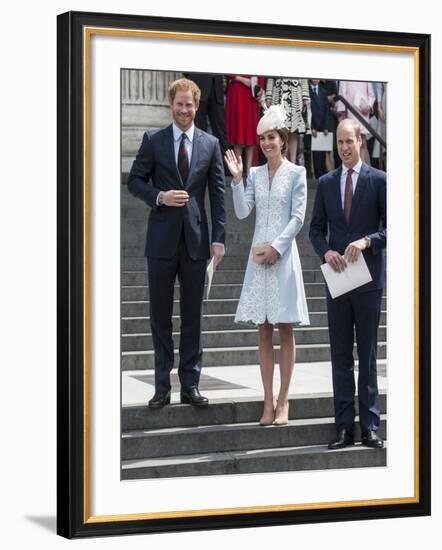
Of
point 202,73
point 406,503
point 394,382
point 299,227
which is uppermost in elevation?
point 202,73

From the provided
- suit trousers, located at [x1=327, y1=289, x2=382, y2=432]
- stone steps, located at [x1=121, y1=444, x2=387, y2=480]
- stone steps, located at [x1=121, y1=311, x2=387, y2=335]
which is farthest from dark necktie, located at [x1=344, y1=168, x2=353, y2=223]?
stone steps, located at [x1=121, y1=444, x2=387, y2=480]

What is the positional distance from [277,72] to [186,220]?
3.39 ft

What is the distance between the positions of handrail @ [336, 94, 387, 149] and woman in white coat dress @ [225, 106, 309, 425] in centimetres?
40

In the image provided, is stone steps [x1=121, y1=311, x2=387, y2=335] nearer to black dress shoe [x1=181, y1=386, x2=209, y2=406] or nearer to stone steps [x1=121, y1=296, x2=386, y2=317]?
stone steps [x1=121, y1=296, x2=386, y2=317]

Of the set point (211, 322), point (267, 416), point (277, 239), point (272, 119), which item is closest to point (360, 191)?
point (277, 239)

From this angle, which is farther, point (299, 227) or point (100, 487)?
point (299, 227)

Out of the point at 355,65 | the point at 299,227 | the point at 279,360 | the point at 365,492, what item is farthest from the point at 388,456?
the point at 355,65

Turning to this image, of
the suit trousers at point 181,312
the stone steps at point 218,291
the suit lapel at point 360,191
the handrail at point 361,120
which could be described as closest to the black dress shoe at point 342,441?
the stone steps at point 218,291

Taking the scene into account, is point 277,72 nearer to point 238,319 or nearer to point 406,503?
point 238,319

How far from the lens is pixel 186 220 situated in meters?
8.56

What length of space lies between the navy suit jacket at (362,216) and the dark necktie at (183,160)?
89cm

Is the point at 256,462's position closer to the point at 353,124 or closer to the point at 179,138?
the point at 179,138

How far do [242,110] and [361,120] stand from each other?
83 cm

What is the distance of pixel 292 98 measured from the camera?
8.70 m
